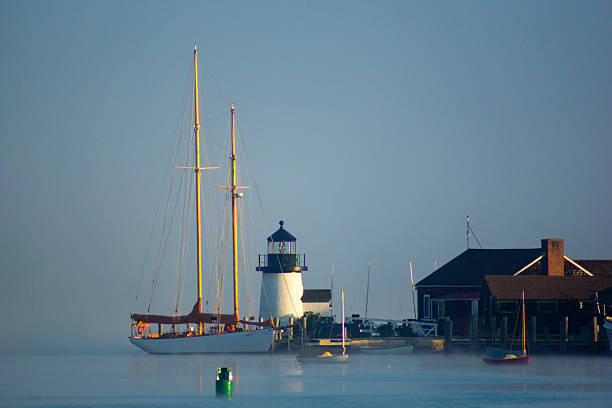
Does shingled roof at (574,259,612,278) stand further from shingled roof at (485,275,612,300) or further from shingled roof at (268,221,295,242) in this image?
shingled roof at (268,221,295,242)

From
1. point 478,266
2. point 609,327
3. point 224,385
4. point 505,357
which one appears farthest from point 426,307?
point 224,385

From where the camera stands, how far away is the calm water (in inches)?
2090

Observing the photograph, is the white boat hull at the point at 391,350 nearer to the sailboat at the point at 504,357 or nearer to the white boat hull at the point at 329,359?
the white boat hull at the point at 329,359

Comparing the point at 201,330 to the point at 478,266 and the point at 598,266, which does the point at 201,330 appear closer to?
the point at 478,266

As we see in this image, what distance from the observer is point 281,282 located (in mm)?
94438

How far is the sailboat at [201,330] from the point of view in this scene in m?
89.7

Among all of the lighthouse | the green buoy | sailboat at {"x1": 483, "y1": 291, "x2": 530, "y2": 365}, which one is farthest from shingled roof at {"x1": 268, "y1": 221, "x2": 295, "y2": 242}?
the green buoy

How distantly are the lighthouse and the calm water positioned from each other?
29.9 feet

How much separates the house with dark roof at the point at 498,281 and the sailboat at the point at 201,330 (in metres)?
13.4

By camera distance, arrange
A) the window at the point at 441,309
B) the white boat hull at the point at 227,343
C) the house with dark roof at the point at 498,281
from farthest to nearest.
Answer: the white boat hull at the point at 227,343
the window at the point at 441,309
the house with dark roof at the point at 498,281

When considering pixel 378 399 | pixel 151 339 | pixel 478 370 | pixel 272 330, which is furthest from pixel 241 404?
pixel 151 339

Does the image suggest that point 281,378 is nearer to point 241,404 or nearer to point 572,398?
point 241,404

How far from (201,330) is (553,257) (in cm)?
2834

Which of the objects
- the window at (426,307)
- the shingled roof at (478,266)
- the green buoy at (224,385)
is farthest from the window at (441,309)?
the green buoy at (224,385)
